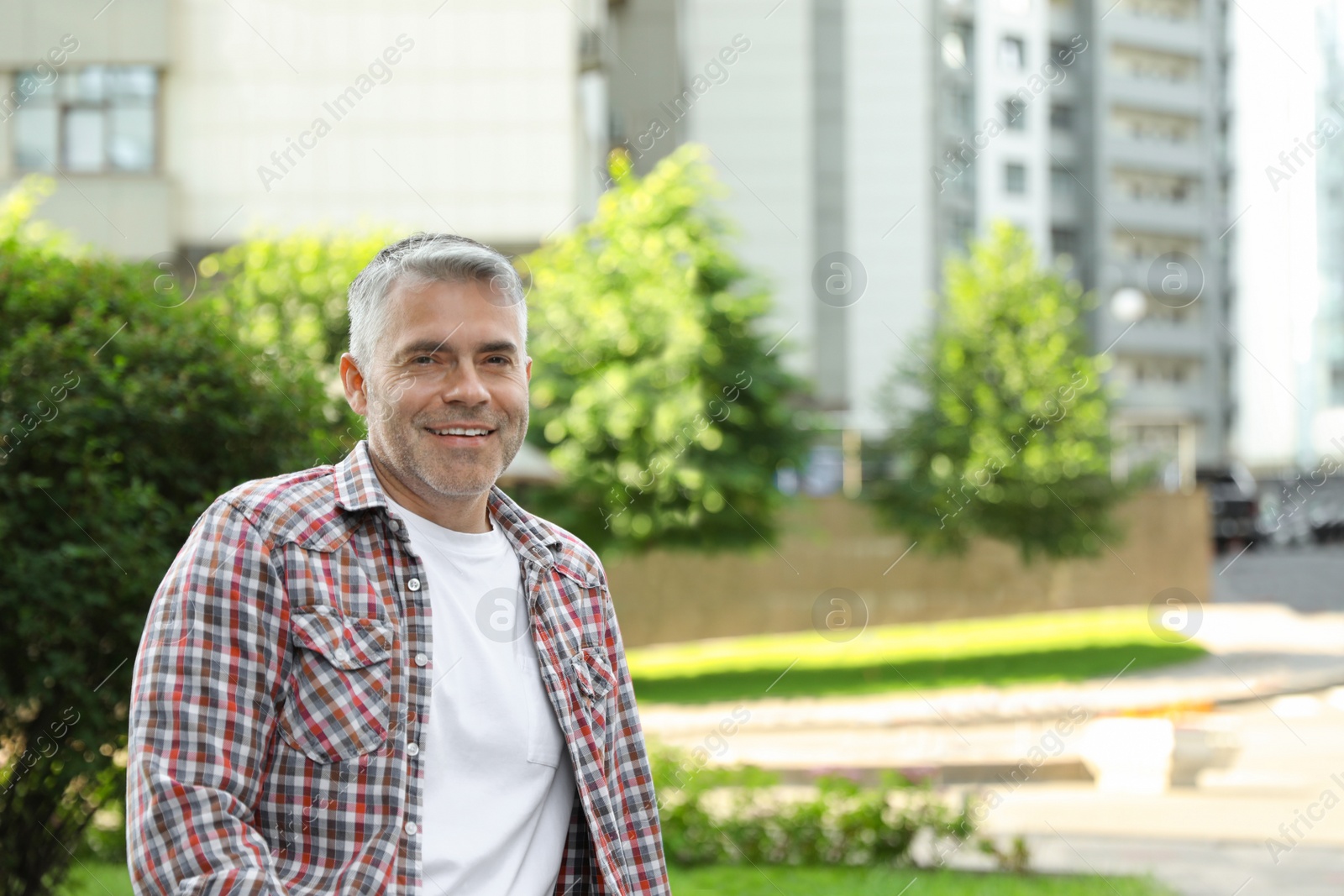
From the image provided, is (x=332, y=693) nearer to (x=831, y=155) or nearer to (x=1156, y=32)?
→ (x=831, y=155)

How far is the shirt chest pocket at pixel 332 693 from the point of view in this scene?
187cm

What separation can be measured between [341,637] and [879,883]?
467 centimetres

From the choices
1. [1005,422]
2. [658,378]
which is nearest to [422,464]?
[658,378]

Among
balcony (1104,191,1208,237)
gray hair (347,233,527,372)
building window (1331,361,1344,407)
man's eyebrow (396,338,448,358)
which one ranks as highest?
balcony (1104,191,1208,237)

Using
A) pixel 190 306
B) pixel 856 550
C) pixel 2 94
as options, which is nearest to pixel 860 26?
pixel 856 550

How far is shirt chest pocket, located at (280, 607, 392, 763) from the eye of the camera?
1873mm

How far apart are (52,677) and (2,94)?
1799cm

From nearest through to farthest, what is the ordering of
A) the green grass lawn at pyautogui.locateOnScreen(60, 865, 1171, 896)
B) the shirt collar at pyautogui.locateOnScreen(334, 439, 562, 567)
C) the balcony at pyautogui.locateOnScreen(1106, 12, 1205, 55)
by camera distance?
the shirt collar at pyautogui.locateOnScreen(334, 439, 562, 567), the green grass lawn at pyautogui.locateOnScreen(60, 865, 1171, 896), the balcony at pyautogui.locateOnScreen(1106, 12, 1205, 55)

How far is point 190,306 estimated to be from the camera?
16.5ft

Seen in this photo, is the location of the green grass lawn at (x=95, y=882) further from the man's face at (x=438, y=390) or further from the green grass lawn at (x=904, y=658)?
the green grass lawn at (x=904, y=658)

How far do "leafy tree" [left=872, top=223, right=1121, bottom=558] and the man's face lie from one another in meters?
19.3

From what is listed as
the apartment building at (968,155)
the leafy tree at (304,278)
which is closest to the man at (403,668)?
the leafy tree at (304,278)

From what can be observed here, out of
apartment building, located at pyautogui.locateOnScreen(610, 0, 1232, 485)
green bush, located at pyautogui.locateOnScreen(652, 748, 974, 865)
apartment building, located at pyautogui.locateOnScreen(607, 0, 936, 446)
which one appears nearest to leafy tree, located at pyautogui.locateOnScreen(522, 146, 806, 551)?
green bush, located at pyautogui.locateOnScreen(652, 748, 974, 865)

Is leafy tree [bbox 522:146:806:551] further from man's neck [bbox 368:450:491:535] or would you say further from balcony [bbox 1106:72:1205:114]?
balcony [bbox 1106:72:1205:114]
